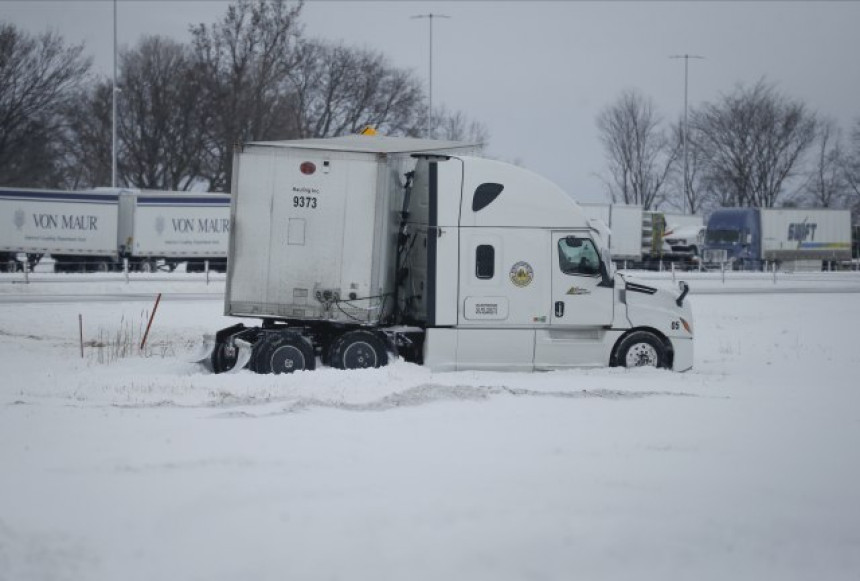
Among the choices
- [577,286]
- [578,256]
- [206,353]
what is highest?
[578,256]

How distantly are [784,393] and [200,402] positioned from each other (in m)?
7.03

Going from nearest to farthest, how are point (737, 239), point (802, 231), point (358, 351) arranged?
point (358, 351) < point (737, 239) < point (802, 231)

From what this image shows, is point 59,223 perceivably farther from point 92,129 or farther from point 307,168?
point 307,168

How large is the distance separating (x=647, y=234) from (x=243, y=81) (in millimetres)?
24168

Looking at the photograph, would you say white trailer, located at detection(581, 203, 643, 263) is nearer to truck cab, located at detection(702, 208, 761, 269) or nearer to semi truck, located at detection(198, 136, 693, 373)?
truck cab, located at detection(702, 208, 761, 269)

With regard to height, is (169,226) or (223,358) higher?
(169,226)

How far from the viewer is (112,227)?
4938 cm

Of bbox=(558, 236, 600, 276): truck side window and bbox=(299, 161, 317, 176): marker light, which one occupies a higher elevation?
bbox=(299, 161, 317, 176): marker light

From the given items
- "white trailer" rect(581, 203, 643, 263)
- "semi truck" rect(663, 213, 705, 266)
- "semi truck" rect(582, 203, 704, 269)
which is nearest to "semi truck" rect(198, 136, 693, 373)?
"semi truck" rect(582, 203, 704, 269)

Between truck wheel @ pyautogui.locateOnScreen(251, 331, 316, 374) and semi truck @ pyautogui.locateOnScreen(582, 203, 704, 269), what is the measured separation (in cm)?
4559

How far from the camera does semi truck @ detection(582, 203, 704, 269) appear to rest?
6284cm

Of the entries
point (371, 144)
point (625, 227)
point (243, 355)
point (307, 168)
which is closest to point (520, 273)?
point (371, 144)

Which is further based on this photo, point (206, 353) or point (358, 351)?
point (206, 353)

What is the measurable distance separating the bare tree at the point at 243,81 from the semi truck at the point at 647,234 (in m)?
18.2
